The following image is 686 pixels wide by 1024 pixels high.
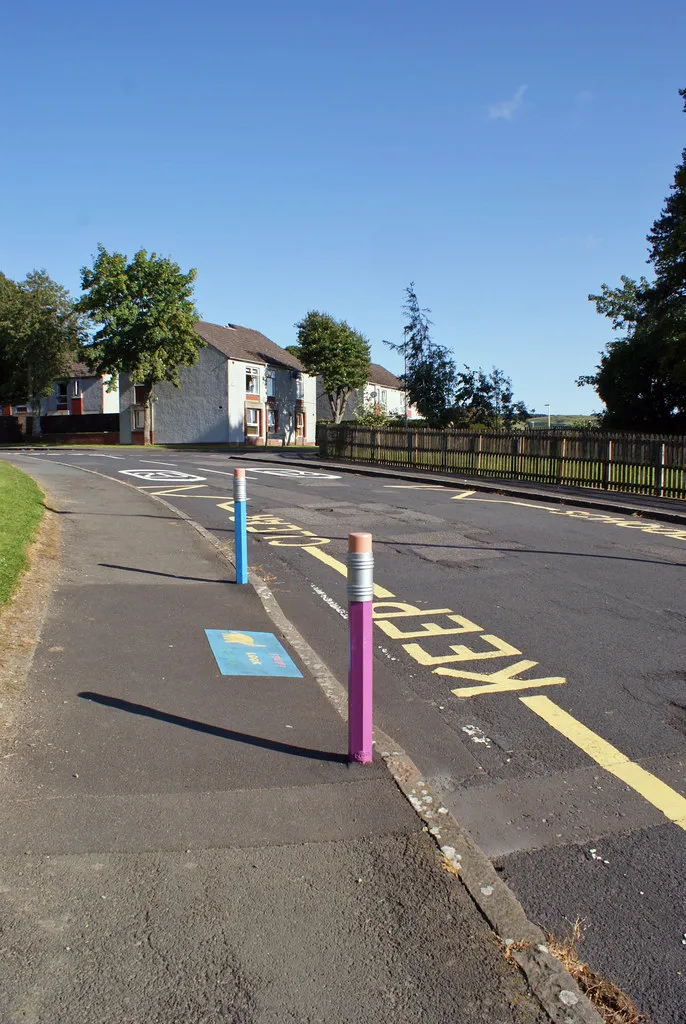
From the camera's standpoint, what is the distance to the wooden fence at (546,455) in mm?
18922

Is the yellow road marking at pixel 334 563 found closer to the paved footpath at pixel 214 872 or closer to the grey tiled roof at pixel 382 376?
the paved footpath at pixel 214 872

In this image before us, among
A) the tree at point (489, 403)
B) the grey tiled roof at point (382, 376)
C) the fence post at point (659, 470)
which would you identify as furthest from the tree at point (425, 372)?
the grey tiled roof at point (382, 376)

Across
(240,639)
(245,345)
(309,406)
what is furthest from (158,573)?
(309,406)

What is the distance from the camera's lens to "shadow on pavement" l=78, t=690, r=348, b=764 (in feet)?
13.5

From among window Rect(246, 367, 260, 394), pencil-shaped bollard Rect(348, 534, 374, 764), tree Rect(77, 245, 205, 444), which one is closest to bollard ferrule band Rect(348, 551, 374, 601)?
pencil-shaped bollard Rect(348, 534, 374, 764)

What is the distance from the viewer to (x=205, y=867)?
3.07 metres

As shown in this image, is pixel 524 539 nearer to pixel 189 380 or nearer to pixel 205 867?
pixel 205 867

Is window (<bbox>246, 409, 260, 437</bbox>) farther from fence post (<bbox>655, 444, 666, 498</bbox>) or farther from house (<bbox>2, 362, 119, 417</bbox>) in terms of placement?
fence post (<bbox>655, 444, 666, 498</bbox>)

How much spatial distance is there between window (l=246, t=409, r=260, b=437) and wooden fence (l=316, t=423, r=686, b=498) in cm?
2748

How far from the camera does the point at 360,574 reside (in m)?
3.86

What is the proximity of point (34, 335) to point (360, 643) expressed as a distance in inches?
2383

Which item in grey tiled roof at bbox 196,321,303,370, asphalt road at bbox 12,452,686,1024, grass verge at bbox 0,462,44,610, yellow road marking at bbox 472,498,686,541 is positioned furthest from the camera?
grey tiled roof at bbox 196,321,303,370

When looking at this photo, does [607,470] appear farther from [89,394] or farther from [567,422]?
[567,422]

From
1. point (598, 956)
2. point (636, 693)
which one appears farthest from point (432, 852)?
point (636, 693)
